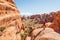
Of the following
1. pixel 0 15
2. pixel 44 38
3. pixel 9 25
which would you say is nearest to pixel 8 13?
pixel 0 15

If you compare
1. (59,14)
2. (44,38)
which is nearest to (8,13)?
(59,14)

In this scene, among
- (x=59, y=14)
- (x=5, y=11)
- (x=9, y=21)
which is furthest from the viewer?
(x=59, y=14)

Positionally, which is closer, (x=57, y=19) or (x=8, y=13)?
(x=8, y=13)

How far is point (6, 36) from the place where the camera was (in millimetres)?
21328

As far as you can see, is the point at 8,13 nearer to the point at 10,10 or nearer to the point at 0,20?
the point at 10,10

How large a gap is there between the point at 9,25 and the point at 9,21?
77.1 inches

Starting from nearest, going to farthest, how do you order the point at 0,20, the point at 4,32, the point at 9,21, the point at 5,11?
the point at 4,32, the point at 0,20, the point at 9,21, the point at 5,11

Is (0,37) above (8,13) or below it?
below

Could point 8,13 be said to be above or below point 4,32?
above

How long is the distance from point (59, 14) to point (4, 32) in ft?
63.4

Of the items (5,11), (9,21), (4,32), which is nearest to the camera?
(4,32)

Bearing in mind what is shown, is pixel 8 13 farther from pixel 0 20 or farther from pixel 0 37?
pixel 0 37

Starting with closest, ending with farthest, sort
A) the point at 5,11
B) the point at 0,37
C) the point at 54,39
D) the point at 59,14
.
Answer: the point at 54,39
the point at 0,37
the point at 5,11
the point at 59,14

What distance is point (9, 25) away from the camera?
27.5 meters
